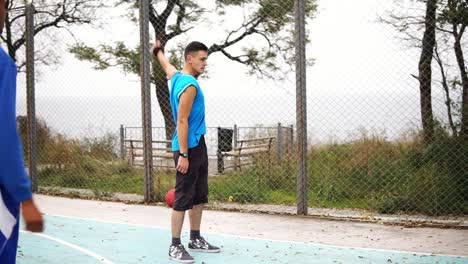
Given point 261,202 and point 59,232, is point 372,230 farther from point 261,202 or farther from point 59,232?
point 59,232

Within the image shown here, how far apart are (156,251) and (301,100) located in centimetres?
281

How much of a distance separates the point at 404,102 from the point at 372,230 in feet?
5.57

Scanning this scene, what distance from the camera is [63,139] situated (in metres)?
11.7

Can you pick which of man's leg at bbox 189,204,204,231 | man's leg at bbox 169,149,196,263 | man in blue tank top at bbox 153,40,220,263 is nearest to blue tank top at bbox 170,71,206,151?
man in blue tank top at bbox 153,40,220,263

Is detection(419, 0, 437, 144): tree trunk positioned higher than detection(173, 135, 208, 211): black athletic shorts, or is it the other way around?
detection(419, 0, 437, 144): tree trunk

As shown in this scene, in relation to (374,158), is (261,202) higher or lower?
lower

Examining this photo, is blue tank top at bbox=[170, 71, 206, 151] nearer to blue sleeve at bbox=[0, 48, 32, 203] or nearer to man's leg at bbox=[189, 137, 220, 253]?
man's leg at bbox=[189, 137, 220, 253]

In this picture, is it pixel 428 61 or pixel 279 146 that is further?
pixel 279 146

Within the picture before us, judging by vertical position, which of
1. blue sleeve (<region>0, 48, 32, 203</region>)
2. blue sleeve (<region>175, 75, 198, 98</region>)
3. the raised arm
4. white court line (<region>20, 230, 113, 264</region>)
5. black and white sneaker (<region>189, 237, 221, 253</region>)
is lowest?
white court line (<region>20, 230, 113, 264</region>)

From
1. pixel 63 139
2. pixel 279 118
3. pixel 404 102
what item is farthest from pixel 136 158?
pixel 404 102

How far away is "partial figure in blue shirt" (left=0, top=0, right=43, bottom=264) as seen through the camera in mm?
2211

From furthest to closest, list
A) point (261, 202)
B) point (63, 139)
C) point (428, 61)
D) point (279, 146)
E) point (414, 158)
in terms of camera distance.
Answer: point (63, 139)
point (279, 146)
point (261, 202)
point (414, 158)
point (428, 61)

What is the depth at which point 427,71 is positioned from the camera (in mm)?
7457

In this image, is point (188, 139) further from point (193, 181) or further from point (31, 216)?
point (31, 216)
